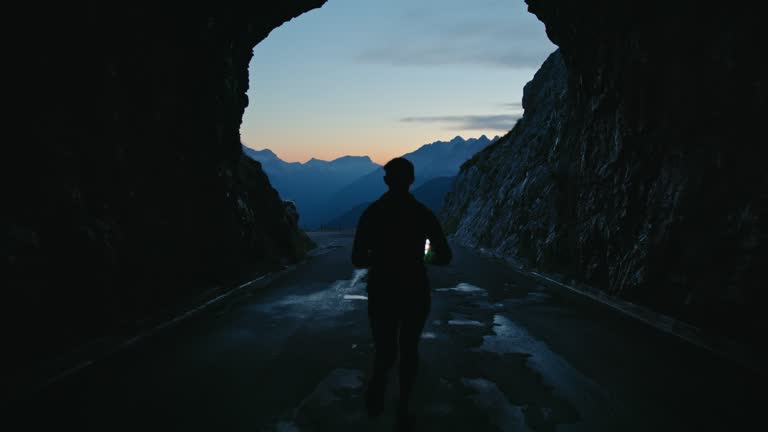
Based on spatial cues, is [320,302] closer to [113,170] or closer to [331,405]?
[113,170]

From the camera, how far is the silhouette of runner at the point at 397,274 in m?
5.09

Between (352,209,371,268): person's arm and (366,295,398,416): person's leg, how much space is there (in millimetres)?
334

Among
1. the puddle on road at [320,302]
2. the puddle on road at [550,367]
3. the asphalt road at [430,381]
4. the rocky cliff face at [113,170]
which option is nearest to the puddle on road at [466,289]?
the puddle on road at [320,302]

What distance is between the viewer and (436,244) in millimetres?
5246

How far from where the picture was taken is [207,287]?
46.1 ft

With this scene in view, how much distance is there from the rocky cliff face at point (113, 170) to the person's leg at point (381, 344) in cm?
449

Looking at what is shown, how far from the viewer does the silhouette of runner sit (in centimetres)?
509

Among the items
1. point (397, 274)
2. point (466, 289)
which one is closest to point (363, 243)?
point (397, 274)

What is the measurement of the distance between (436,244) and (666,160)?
8.86 metres

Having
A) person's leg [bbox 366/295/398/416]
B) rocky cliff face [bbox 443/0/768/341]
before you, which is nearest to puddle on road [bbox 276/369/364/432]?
person's leg [bbox 366/295/398/416]

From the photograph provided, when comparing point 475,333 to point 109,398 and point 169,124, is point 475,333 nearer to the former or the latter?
point 109,398

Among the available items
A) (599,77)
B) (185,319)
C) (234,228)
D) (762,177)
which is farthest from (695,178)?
(234,228)

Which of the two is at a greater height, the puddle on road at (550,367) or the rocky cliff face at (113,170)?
the rocky cliff face at (113,170)

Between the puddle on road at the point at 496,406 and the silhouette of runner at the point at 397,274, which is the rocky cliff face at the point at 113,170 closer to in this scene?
the silhouette of runner at the point at 397,274
